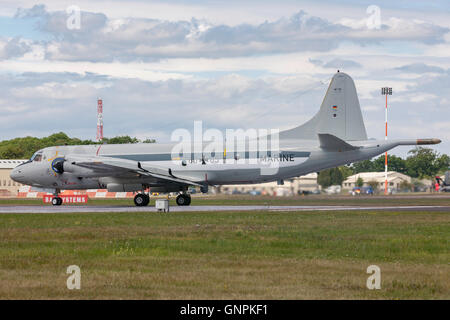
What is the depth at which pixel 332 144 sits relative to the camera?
45.0 meters

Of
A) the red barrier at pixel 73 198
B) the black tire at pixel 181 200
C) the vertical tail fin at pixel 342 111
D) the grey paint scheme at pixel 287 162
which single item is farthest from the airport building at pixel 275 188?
the vertical tail fin at pixel 342 111

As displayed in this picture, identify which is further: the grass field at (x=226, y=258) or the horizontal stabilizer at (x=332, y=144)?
the horizontal stabilizer at (x=332, y=144)

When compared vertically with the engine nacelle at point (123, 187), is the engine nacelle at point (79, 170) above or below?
above

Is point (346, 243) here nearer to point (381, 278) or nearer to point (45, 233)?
point (381, 278)

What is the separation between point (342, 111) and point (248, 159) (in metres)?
7.72

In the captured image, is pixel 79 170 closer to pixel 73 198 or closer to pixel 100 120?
pixel 73 198

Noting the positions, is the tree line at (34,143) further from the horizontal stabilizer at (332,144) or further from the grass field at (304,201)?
the horizontal stabilizer at (332,144)

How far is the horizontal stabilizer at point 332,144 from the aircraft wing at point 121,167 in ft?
31.9

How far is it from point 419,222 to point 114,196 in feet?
180

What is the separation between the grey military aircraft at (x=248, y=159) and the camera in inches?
1800

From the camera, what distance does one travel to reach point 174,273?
16.2m

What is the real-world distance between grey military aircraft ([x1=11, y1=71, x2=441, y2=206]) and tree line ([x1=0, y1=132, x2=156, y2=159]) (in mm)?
97033

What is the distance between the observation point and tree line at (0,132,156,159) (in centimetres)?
14488
